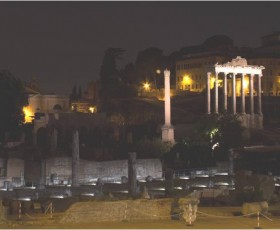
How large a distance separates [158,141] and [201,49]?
61417 mm

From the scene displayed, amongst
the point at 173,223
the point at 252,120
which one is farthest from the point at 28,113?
the point at 173,223

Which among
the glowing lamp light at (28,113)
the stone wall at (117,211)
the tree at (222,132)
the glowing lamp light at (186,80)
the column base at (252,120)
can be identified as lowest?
the stone wall at (117,211)

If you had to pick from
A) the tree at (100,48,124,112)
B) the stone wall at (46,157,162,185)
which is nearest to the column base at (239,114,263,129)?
the tree at (100,48,124,112)

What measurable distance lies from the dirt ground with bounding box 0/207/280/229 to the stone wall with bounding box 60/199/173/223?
34 cm

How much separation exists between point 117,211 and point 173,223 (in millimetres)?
1882

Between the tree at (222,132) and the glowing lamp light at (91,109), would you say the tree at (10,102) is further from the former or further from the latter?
the glowing lamp light at (91,109)

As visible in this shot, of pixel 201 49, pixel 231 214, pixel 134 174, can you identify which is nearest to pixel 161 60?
pixel 201 49

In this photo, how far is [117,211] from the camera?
23.4m

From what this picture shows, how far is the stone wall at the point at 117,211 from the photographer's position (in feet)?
74.9

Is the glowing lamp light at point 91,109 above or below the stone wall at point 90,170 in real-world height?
above

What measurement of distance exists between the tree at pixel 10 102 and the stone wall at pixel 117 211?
44746mm

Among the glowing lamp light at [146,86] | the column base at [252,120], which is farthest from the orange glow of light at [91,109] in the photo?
the column base at [252,120]

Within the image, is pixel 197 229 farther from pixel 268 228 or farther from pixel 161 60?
pixel 161 60

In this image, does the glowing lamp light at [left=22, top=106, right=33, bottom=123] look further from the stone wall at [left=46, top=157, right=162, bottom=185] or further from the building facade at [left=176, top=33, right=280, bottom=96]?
the stone wall at [left=46, top=157, right=162, bottom=185]
